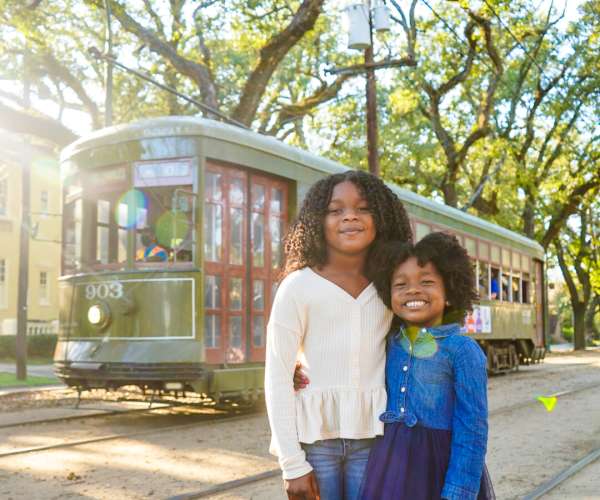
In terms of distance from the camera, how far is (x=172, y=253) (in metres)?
9.41

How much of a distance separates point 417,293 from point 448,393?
0.33 m

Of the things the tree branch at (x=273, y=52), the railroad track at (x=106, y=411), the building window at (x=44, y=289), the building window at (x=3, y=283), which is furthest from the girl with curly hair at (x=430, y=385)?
the building window at (x=44, y=289)

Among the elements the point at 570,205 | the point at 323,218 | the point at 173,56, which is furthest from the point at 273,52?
the point at 570,205

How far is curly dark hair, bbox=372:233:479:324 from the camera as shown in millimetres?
2789

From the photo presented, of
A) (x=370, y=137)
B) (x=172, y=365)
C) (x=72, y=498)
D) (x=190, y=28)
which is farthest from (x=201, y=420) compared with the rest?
(x=190, y=28)

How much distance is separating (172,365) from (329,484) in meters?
6.50

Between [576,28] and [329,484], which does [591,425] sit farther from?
[576,28]

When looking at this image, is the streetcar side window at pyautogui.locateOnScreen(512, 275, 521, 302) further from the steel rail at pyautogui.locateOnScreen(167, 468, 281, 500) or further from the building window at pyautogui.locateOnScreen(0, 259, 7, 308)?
the building window at pyautogui.locateOnScreen(0, 259, 7, 308)

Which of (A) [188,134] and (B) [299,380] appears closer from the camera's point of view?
(B) [299,380]

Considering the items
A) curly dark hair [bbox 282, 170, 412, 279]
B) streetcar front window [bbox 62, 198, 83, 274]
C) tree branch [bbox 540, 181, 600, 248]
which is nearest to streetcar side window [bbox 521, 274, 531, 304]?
tree branch [bbox 540, 181, 600, 248]

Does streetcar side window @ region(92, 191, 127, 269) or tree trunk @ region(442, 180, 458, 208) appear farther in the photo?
tree trunk @ region(442, 180, 458, 208)

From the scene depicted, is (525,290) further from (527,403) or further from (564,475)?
(564,475)

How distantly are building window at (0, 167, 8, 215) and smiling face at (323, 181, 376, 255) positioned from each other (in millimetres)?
A: 28842

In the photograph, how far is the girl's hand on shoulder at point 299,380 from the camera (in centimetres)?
278
